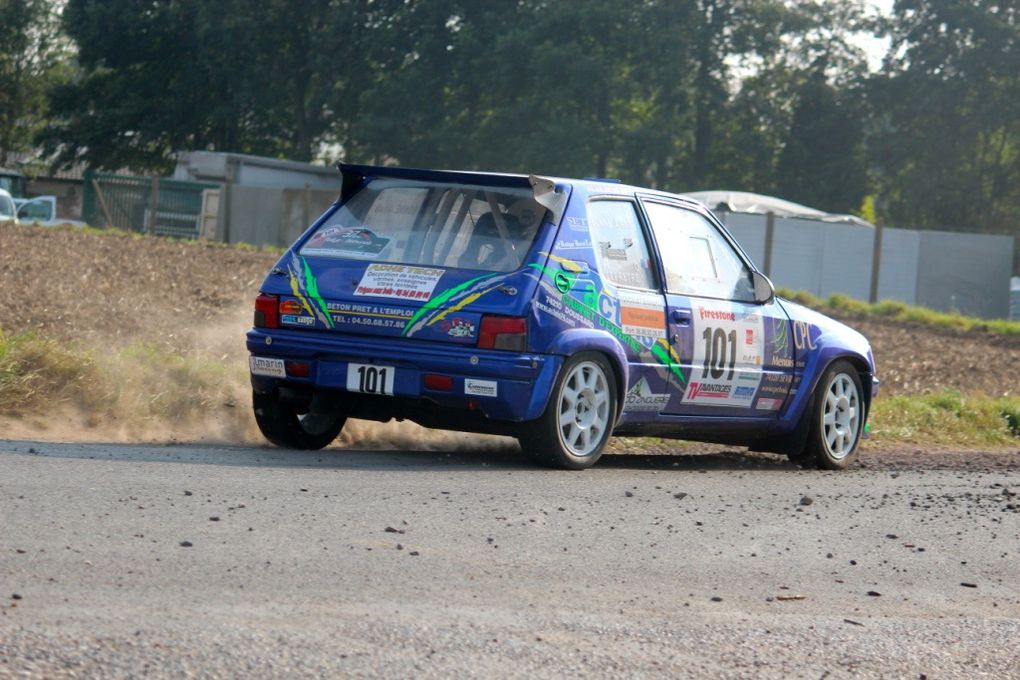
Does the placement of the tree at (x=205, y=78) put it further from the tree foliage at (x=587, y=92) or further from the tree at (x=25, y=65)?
the tree at (x=25, y=65)

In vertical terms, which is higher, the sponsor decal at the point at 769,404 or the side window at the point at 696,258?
the side window at the point at 696,258

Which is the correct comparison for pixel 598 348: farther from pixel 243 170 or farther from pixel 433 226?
pixel 243 170

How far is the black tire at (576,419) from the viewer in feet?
26.3

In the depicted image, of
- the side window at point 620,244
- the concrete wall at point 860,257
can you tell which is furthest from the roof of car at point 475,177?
the concrete wall at point 860,257

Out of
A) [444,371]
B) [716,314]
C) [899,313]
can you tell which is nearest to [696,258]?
[716,314]

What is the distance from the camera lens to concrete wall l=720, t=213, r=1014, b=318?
110 ft

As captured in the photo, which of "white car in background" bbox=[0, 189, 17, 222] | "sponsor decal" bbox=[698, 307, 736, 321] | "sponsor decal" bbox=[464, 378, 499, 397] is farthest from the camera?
"white car in background" bbox=[0, 189, 17, 222]

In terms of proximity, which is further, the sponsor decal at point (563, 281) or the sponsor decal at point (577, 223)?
the sponsor decal at point (577, 223)

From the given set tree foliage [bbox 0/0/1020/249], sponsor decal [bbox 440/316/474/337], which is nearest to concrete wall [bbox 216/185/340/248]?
tree foliage [bbox 0/0/1020/249]

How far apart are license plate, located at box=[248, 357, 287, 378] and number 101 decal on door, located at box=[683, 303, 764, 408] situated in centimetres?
241

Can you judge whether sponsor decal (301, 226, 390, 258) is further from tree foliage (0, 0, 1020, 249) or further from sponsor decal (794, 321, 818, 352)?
tree foliage (0, 0, 1020, 249)

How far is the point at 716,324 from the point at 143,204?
36.5 m

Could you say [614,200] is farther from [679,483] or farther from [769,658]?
[769,658]

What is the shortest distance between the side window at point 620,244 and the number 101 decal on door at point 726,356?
1.62 ft
